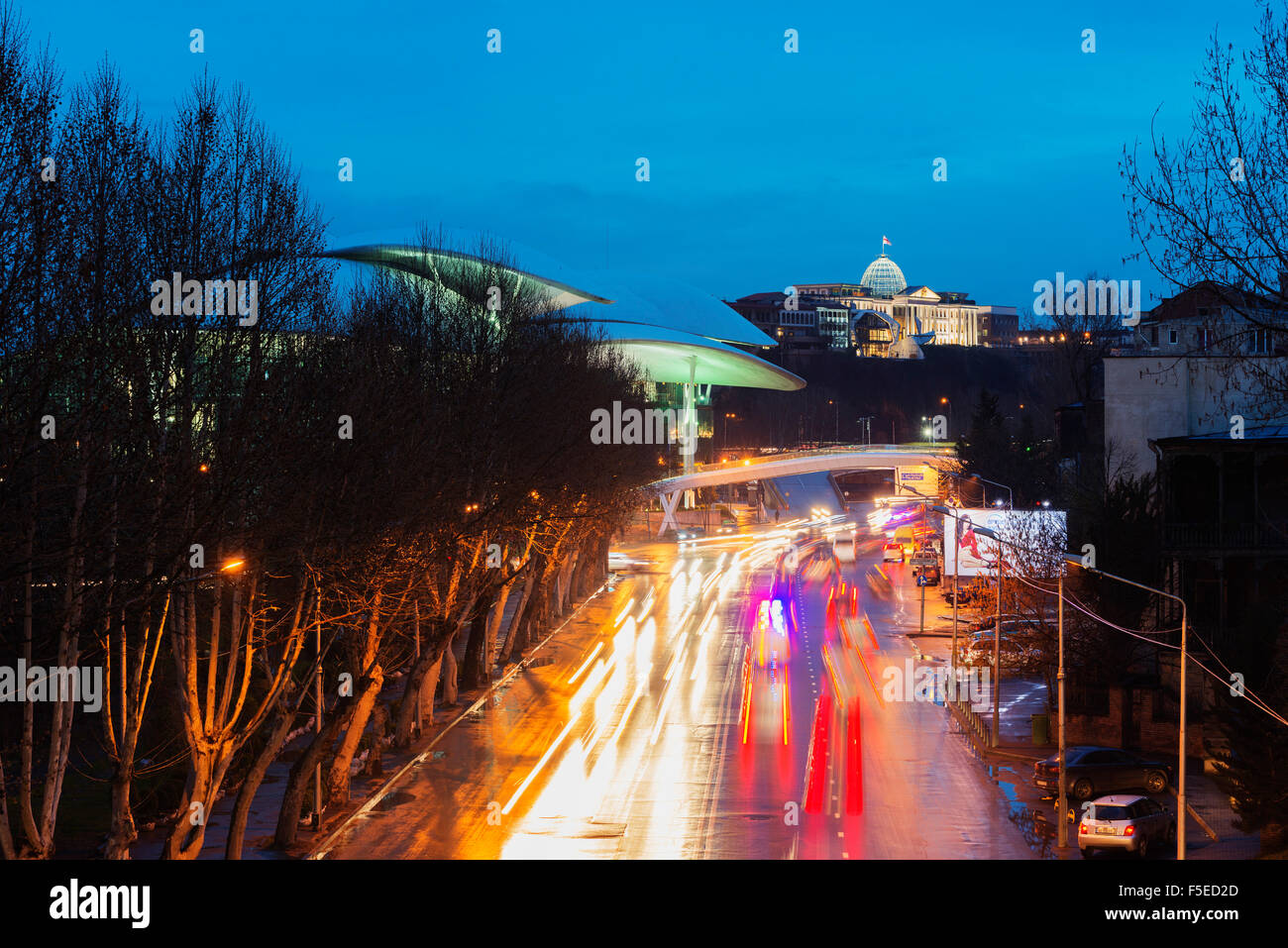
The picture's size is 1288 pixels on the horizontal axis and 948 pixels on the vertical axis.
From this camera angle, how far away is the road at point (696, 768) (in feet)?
67.5

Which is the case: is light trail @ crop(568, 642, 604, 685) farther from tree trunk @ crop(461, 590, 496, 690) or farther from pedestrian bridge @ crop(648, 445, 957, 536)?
pedestrian bridge @ crop(648, 445, 957, 536)

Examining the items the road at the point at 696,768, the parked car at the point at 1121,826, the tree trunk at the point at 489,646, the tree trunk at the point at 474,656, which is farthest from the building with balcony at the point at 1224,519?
the tree trunk at the point at 474,656

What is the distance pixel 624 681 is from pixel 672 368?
75.3m

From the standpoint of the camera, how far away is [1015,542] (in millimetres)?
38000

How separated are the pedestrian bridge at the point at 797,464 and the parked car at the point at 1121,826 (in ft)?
234

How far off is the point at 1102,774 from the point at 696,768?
26.4 ft

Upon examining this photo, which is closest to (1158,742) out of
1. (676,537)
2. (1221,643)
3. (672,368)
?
(1221,643)

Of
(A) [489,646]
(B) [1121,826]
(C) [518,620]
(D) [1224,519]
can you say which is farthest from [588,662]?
(B) [1121,826]

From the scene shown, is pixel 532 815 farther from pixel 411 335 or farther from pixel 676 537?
pixel 676 537

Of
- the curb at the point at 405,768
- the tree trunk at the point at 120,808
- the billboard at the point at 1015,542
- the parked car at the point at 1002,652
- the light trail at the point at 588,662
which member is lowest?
the curb at the point at 405,768

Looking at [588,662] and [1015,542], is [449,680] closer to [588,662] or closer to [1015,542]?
[588,662]

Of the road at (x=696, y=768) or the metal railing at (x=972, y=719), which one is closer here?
the road at (x=696, y=768)

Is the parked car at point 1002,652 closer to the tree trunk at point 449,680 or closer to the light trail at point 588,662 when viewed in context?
the light trail at point 588,662
